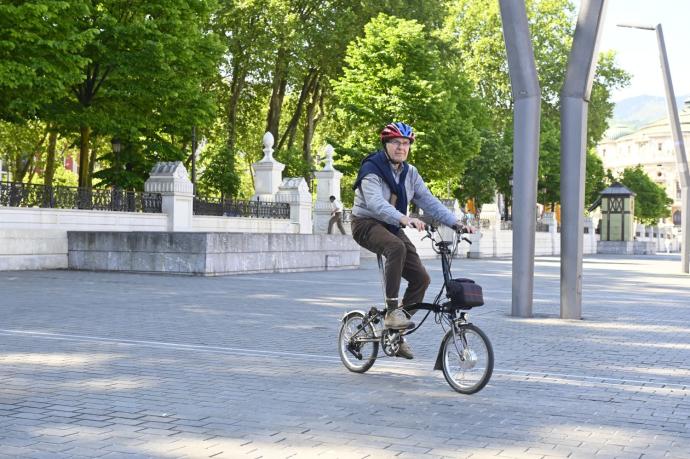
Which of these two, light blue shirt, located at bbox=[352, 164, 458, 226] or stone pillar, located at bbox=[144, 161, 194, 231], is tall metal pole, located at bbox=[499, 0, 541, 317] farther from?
stone pillar, located at bbox=[144, 161, 194, 231]

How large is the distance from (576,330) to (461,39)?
6125cm

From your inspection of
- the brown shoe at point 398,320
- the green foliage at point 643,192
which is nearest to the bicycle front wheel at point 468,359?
the brown shoe at point 398,320

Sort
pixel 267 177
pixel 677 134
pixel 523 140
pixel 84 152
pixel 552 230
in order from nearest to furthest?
pixel 523 140 < pixel 677 134 < pixel 84 152 < pixel 267 177 < pixel 552 230

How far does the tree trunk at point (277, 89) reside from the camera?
163 ft

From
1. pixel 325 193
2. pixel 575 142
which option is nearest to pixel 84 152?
pixel 325 193

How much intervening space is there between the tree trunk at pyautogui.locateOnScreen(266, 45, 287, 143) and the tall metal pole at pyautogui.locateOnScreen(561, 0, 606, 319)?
3654 centimetres

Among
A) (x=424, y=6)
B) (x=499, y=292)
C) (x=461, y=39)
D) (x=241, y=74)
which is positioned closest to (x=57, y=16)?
(x=499, y=292)

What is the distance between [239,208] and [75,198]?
9.89m

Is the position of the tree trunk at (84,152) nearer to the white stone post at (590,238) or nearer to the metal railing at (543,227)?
the metal railing at (543,227)

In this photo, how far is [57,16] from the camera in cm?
2639

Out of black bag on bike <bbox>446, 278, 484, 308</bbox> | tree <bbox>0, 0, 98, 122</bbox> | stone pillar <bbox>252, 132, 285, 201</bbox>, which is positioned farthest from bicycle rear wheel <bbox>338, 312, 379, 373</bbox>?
stone pillar <bbox>252, 132, 285, 201</bbox>

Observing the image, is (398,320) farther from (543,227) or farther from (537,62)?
(537,62)

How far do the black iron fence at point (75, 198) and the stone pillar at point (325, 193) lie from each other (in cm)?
1139

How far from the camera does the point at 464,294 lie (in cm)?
691
